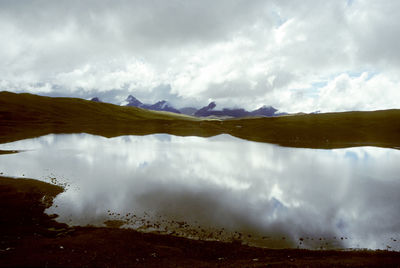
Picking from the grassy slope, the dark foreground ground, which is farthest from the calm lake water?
the grassy slope

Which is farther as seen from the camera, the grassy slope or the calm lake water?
the grassy slope

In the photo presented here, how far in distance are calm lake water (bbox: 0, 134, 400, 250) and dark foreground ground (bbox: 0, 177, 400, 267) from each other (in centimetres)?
171

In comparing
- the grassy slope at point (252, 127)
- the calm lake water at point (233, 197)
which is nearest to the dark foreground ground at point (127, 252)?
the calm lake water at point (233, 197)

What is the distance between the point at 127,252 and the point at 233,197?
1626 centimetres

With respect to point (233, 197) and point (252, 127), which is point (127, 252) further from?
point (252, 127)

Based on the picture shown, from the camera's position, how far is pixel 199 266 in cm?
1655

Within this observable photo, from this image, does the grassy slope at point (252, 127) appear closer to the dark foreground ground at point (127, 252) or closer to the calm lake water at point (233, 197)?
the calm lake water at point (233, 197)

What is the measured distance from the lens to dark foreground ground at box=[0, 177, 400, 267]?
54.1 feet

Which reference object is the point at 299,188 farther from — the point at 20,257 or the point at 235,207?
the point at 20,257

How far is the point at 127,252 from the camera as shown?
60.1 ft

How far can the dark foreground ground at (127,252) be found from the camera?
1650cm

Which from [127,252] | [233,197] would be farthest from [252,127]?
[127,252]

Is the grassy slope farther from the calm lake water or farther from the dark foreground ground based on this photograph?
the dark foreground ground

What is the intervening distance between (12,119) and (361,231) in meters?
155
